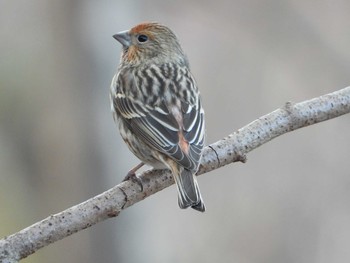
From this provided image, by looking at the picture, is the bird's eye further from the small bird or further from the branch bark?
the branch bark

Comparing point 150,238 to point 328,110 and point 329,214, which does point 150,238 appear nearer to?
point 329,214

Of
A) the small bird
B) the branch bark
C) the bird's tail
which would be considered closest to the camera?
the branch bark

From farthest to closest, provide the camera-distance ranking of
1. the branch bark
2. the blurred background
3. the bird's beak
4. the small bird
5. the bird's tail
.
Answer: the blurred background, the bird's beak, the small bird, the bird's tail, the branch bark

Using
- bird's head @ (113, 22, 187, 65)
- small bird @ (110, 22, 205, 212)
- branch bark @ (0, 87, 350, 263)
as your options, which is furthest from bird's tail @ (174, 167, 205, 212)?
bird's head @ (113, 22, 187, 65)

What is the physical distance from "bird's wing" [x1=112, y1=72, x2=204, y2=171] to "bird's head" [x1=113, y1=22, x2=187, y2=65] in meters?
0.63

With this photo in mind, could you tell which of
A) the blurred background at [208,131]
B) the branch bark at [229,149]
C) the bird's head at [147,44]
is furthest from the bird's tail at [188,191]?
the blurred background at [208,131]

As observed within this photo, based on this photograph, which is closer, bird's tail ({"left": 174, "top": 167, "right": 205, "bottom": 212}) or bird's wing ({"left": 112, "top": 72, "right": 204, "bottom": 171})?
bird's tail ({"left": 174, "top": 167, "right": 205, "bottom": 212})

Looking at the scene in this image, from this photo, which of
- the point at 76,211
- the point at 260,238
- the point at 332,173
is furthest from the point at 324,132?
the point at 76,211

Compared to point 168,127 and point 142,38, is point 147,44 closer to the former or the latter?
point 142,38

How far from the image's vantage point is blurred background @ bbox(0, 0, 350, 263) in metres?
10.5

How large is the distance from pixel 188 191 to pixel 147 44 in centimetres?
194

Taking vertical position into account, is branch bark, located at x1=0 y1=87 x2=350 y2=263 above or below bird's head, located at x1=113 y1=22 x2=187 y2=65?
below

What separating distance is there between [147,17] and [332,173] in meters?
3.19

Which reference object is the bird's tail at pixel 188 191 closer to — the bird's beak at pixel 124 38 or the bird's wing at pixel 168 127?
the bird's wing at pixel 168 127
